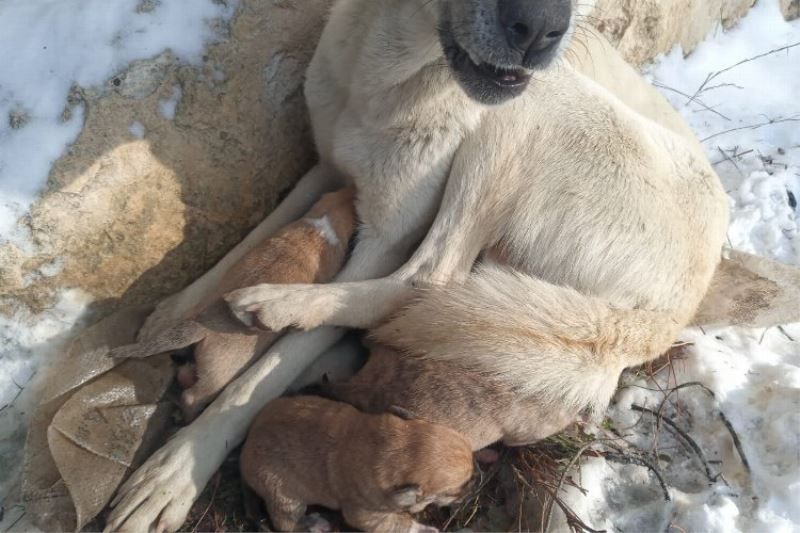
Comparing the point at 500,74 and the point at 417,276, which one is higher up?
the point at 500,74

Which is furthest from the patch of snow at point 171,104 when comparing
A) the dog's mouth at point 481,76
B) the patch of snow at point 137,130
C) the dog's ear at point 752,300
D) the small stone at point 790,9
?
the small stone at point 790,9

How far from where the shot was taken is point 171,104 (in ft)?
10.3

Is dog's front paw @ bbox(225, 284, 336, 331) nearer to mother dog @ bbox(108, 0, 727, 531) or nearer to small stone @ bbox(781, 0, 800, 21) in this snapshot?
mother dog @ bbox(108, 0, 727, 531)

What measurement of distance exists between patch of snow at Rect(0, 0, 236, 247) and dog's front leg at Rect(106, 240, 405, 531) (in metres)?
1.06

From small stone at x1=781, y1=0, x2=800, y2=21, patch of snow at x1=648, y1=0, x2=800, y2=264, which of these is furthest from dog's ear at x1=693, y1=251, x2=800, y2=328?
small stone at x1=781, y1=0, x2=800, y2=21

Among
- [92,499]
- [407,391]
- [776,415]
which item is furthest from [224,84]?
[776,415]

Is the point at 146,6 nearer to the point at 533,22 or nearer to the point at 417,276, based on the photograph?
the point at 417,276

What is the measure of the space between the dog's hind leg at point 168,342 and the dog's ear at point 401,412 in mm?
795

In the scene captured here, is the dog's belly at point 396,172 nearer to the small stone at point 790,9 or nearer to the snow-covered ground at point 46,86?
the snow-covered ground at point 46,86

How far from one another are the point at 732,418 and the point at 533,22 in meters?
2.03

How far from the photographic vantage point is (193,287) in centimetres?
315

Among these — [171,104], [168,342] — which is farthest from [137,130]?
[168,342]

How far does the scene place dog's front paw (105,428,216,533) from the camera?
264 centimetres

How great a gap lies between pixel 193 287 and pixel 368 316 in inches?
32.0
